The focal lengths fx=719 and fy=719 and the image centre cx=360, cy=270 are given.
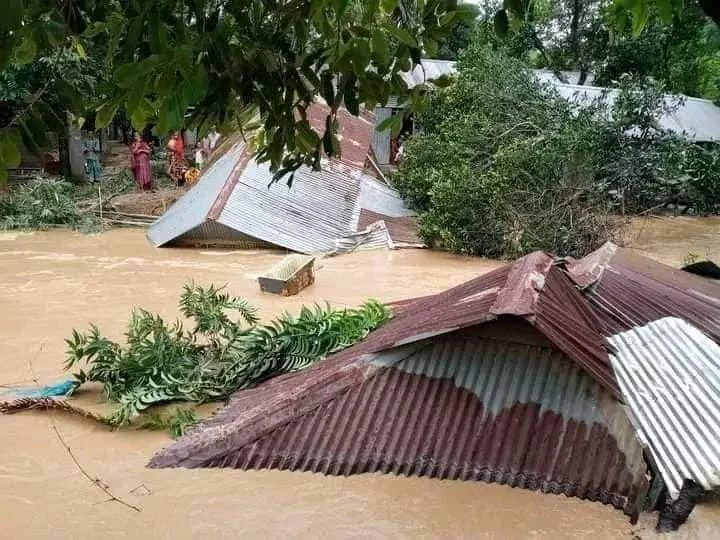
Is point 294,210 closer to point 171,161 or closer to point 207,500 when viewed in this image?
point 171,161

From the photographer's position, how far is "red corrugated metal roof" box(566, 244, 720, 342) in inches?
199

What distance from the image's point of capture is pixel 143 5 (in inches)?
71.0

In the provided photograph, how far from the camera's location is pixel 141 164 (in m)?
18.2

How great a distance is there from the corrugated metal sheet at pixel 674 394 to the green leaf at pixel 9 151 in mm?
2932

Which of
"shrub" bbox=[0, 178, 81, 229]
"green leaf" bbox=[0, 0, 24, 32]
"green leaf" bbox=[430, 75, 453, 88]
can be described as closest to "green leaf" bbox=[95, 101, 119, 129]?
"green leaf" bbox=[0, 0, 24, 32]

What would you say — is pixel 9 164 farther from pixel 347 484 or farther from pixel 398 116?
pixel 347 484

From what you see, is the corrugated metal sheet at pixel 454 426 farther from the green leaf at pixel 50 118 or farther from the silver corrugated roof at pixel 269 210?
the silver corrugated roof at pixel 269 210

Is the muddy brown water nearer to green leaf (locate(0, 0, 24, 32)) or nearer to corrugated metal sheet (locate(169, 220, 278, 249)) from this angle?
green leaf (locate(0, 0, 24, 32))

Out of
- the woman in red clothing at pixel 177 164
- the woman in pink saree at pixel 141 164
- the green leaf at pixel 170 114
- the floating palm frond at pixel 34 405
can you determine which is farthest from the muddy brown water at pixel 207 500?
the woman in red clothing at pixel 177 164

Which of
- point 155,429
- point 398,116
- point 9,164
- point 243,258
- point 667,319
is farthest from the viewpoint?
point 243,258

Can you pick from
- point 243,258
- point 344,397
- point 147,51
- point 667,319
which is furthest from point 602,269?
point 243,258

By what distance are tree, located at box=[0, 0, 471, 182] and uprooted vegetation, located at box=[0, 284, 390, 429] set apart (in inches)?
125

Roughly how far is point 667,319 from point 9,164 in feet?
13.9

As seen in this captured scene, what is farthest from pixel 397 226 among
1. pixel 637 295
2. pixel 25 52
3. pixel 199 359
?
pixel 25 52
